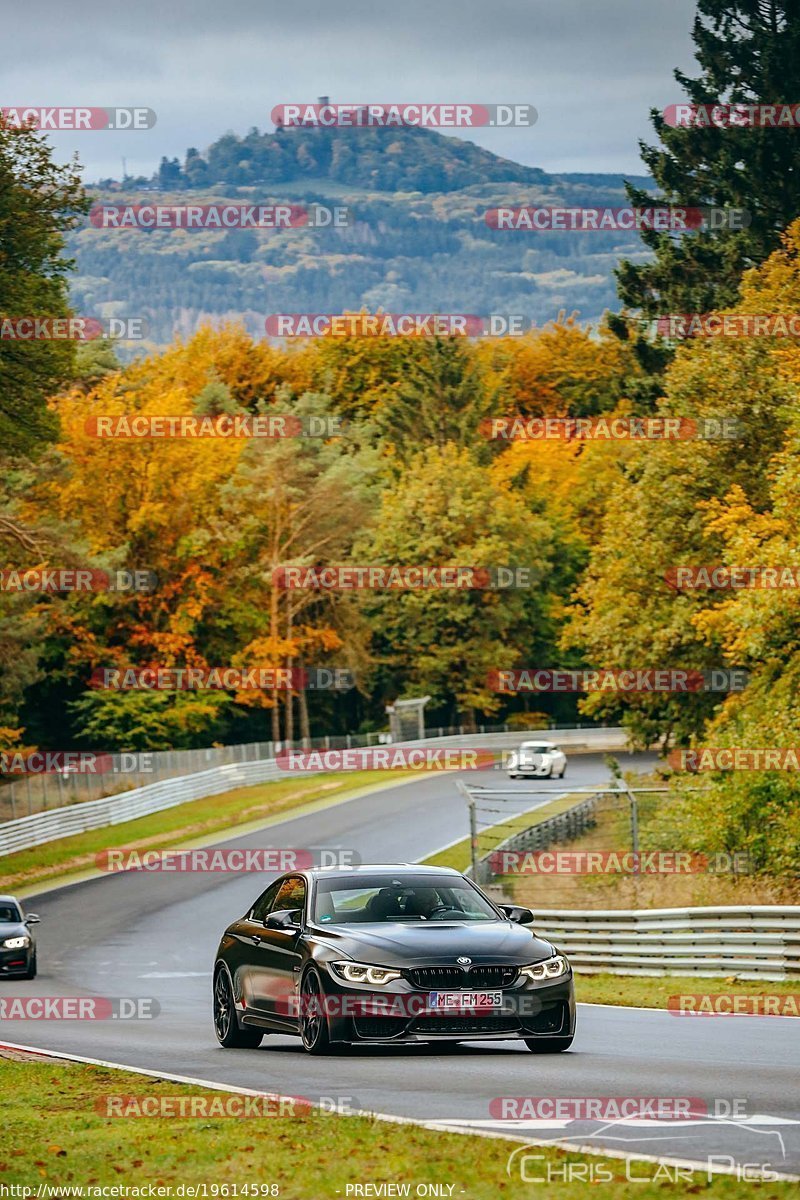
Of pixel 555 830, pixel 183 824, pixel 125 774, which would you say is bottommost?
pixel 183 824

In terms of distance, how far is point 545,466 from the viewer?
10569 centimetres

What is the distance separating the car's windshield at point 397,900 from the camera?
1405 cm

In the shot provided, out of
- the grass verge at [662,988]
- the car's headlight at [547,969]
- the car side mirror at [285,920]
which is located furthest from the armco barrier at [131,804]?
the car's headlight at [547,969]

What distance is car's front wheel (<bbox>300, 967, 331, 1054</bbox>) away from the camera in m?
13.4

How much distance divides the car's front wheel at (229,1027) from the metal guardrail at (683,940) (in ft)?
25.8

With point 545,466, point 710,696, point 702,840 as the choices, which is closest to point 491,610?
point 545,466

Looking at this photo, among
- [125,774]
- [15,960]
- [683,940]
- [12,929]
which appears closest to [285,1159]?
[683,940]

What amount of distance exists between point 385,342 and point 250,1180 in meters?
104

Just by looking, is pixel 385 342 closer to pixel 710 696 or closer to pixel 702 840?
pixel 710 696

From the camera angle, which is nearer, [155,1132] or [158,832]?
[155,1132]

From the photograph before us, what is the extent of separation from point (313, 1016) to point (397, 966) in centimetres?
99

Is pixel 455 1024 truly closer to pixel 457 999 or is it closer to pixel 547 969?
pixel 457 999

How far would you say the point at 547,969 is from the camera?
43.5ft

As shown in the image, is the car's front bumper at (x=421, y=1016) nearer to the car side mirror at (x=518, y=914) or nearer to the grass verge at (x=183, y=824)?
the car side mirror at (x=518, y=914)
